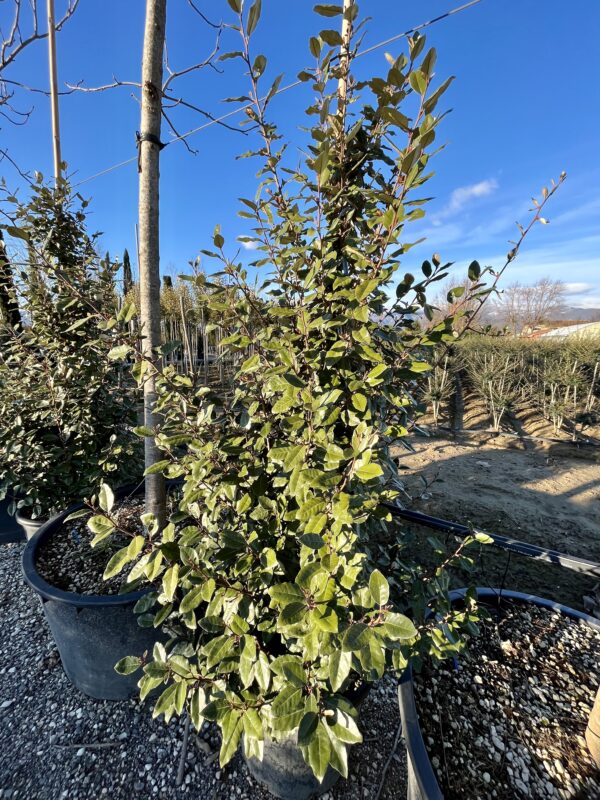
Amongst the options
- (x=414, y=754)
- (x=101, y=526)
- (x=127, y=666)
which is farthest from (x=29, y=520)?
(x=414, y=754)

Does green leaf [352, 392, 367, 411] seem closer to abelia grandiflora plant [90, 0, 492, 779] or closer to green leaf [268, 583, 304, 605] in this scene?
abelia grandiflora plant [90, 0, 492, 779]

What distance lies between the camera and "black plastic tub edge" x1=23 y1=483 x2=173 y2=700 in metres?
1.53

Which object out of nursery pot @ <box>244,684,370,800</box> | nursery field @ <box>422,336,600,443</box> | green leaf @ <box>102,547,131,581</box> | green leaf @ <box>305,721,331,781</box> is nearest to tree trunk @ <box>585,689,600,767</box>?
nursery pot @ <box>244,684,370,800</box>

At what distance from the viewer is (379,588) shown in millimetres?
704

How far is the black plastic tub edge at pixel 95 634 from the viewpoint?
153cm

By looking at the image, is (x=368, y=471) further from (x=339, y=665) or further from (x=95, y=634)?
(x=95, y=634)

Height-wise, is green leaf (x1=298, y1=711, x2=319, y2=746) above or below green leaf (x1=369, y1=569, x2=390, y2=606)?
below

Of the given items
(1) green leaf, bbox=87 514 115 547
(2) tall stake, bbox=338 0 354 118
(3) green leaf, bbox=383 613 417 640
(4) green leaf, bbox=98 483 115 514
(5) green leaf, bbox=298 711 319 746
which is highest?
(2) tall stake, bbox=338 0 354 118

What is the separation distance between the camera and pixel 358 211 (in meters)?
1.04

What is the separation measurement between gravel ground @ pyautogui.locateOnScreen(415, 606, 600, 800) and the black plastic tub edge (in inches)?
47.9

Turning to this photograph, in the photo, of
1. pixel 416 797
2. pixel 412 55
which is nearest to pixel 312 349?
pixel 412 55

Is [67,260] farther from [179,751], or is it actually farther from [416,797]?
[416,797]

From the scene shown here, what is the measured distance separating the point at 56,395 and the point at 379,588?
91.5 inches

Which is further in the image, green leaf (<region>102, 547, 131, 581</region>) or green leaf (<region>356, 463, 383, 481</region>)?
green leaf (<region>102, 547, 131, 581</region>)
